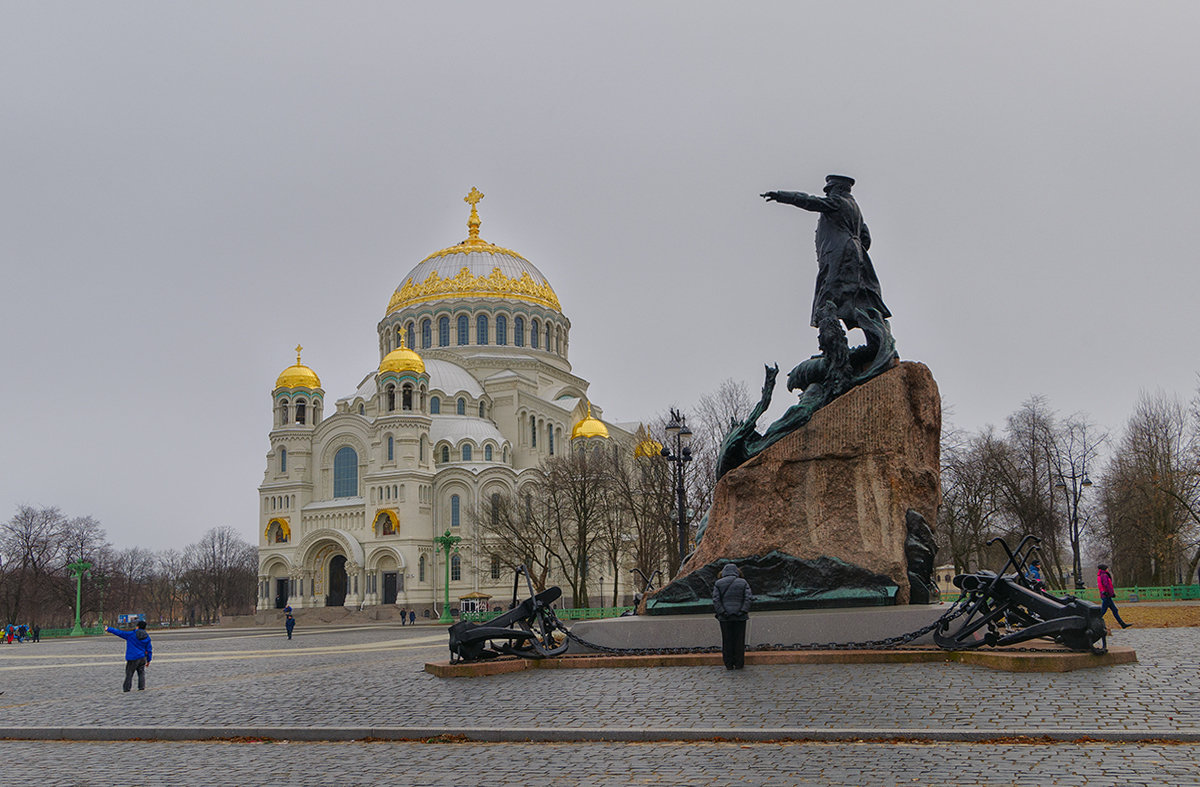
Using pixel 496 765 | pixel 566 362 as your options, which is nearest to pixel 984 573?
pixel 496 765

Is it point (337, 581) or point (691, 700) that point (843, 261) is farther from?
point (337, 581)

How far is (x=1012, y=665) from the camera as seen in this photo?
34.0 feet

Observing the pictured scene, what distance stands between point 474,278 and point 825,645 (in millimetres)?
64937

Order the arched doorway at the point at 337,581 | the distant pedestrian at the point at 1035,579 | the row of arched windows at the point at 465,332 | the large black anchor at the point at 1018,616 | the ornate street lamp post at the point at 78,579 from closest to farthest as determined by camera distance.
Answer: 1. the large black anchor at the point at 1018,616
2. the distant pedestrian at the point at 1035,579
3. the ornate street lamp post at the point at 78,579
4. the arched doorway at the point at 337,581
5. the row of arched windows at the point at 465,332

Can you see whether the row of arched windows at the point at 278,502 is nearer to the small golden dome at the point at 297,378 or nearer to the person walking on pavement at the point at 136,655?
the small golden dome at the point at 297,378

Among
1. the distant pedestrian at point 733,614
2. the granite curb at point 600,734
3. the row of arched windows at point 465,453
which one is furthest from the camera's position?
the row of arched windows at point 465,453

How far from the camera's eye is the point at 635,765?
22.8ft

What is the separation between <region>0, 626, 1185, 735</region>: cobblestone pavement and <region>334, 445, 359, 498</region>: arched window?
167 feet

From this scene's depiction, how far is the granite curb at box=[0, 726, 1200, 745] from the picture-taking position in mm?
7078

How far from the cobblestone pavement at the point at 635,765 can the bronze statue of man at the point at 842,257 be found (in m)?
8.61

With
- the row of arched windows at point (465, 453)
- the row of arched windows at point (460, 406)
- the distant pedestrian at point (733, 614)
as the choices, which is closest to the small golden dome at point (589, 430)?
the row of arched windows at point (465, 453)

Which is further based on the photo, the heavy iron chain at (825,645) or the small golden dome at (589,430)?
the small golden dome at (589,430)

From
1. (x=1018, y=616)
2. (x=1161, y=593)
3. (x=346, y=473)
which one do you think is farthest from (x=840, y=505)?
(x=346, y=473)

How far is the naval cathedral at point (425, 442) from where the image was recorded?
61344mm
